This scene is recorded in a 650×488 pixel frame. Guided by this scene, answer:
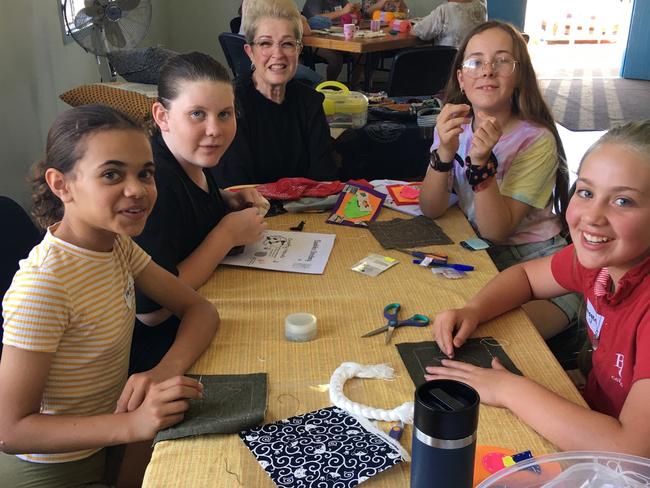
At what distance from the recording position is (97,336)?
1.15 metres

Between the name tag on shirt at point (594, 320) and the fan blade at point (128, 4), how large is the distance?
10.0ft

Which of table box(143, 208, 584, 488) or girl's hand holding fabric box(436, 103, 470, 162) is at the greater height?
girl's hand holding fabric box(436, 103, 470, 162)

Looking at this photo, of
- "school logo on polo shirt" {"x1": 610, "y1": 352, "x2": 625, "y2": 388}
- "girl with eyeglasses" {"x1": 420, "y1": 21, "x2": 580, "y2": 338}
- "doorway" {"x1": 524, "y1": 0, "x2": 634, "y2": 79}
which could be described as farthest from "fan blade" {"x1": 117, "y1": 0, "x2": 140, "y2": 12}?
"doorway" {"x1": 524, "y1": 0, "x2": 634, "y2": 79}

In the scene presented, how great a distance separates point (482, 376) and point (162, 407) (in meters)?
0.52

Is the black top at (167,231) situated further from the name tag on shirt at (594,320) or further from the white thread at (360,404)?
the name tag on shirt at (594,320)

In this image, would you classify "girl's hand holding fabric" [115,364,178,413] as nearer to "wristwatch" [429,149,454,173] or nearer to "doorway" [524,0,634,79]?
"wristwatch" [429,149,454,173]

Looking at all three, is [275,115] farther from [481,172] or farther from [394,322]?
[394,322]

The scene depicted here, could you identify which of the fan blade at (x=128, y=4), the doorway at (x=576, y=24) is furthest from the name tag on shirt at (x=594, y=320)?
the doorway at (x=576, y=24)

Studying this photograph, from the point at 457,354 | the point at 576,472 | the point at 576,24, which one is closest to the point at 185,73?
the point at 457,354

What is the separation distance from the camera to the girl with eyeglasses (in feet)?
5.79

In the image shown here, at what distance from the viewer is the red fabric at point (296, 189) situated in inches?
76.2

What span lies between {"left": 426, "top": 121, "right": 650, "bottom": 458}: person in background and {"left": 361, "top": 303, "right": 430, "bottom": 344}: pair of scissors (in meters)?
0.04

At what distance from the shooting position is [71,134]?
1107mm

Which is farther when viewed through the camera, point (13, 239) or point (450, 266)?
point (450, 266)
